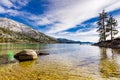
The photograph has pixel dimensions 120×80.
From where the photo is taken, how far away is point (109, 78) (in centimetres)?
1225

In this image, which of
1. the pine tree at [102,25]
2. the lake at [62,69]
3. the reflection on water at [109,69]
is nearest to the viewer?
the lake at [62,69]

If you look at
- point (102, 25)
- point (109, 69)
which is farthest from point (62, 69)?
point (102, 25)

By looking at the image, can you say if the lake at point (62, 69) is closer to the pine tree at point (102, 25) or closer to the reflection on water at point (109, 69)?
the reflection on water at point (109, 69)

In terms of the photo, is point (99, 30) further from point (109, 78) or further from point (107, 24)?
point (109, 78)

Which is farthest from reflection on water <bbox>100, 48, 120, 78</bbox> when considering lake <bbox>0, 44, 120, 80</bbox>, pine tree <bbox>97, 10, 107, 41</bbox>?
pine tree <bbox>97, 10, 107, 41</bbox>

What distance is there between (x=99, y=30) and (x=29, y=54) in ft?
220

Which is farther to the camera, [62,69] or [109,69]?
[62,69]

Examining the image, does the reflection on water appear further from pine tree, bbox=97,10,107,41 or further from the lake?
pine tree, bbox=97,10,107,41

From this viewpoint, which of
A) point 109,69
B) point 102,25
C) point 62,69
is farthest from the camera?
point 102,25

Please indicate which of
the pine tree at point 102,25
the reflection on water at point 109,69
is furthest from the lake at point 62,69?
the pine tree at point 102,25

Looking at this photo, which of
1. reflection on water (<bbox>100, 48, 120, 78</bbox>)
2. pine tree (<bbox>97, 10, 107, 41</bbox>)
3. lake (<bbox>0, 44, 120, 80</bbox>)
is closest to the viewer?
lake (<bbox>0, 44, 120, 80</bbox>)

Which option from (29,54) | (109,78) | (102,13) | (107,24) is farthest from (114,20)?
(109,78)

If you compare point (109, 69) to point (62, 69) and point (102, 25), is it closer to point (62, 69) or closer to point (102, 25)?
point (62, 69)

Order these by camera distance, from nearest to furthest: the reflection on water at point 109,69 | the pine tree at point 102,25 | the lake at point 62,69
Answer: the lake at point 62,69
the reflection on water at point 109,69
the pine tree at point 102,25
